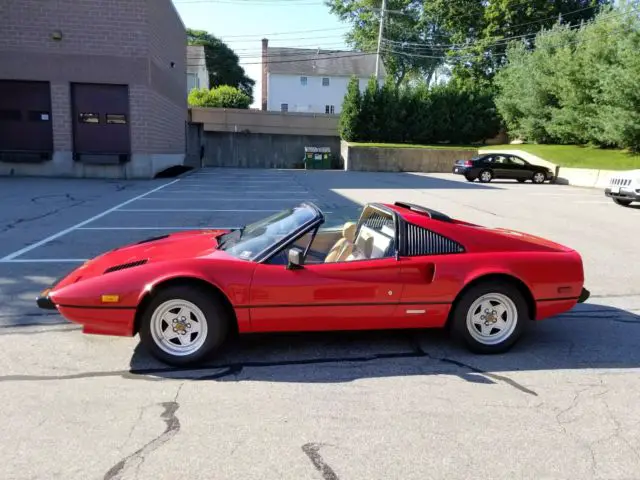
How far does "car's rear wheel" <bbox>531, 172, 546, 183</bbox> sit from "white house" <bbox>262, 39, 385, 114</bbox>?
32.4 meters

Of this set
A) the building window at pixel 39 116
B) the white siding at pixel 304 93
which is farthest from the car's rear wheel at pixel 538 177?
the white siding at pixel 304 93

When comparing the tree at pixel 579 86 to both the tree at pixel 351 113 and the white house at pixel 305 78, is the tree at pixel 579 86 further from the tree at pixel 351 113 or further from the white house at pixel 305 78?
the white house at pixel 305 78

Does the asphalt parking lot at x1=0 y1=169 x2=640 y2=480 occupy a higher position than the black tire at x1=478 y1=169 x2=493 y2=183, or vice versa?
the black tire at x1=478 y1=169 x2=493 y2=183

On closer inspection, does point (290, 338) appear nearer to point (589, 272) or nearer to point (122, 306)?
point (122, 306)

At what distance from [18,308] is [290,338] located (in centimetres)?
284

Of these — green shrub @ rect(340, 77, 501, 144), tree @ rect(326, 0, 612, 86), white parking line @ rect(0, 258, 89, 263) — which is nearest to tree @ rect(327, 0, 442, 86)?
tree @ rect(326, 0, 612, 86)

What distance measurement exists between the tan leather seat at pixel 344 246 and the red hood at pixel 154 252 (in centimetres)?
98

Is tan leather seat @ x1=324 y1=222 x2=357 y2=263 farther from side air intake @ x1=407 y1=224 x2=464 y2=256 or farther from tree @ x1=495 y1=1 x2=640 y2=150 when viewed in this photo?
tree @ x1=495 y1=1 x2=640 y2=150

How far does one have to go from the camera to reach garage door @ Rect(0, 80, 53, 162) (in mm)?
19438

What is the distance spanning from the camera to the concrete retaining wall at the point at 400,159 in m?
33.4

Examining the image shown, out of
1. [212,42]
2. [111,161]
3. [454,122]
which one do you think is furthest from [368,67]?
[111,161]

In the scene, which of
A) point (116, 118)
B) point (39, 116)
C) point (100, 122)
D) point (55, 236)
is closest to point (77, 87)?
point (100, 122)

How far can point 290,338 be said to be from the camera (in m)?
4.37

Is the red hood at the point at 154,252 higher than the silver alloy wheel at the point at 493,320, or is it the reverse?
the red hood at the point at 154,252
